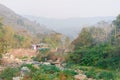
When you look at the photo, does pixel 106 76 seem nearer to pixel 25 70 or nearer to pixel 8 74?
pixel 25 70

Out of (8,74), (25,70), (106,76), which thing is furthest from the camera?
(106,76)

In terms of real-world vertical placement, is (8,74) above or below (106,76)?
above

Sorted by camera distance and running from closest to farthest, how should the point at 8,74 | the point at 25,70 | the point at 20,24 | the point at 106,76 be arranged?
the point at 8,74 < the point at 25,70 < the point at 106,76 < the point at 20,24

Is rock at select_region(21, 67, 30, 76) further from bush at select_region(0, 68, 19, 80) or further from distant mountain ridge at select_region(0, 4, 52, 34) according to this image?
distant mountain ridge at select_region(0, 4, 52, 34)

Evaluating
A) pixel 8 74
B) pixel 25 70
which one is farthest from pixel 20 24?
pixel 8 74

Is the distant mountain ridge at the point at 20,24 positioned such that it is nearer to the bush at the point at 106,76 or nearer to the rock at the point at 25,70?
the rock at the point at 25,70

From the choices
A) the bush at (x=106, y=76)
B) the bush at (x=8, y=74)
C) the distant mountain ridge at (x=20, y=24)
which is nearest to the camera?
the bush at (x=8, y=74)

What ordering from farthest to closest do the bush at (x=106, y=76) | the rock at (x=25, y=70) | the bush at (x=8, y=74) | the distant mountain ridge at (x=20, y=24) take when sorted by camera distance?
the distant mountain ridge at (x=20, y=24) → the bush at (x=106, y=76) → the rock at (x=25, y=70) → the bush at (x=8, y=74)

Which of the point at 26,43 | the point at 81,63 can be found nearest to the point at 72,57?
the point at 81,63

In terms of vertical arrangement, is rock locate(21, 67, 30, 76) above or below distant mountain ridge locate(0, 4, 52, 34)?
below

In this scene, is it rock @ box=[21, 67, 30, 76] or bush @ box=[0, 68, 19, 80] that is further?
rock @ box=[21, 67, 30, 76]

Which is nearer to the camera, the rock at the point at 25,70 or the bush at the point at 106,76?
the rock at the point at 25,70

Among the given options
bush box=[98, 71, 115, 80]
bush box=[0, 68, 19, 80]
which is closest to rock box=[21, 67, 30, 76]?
bush box=[0, 68, 19, 80]

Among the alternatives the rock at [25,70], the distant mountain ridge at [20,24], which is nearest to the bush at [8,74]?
the rock at [25,70]
